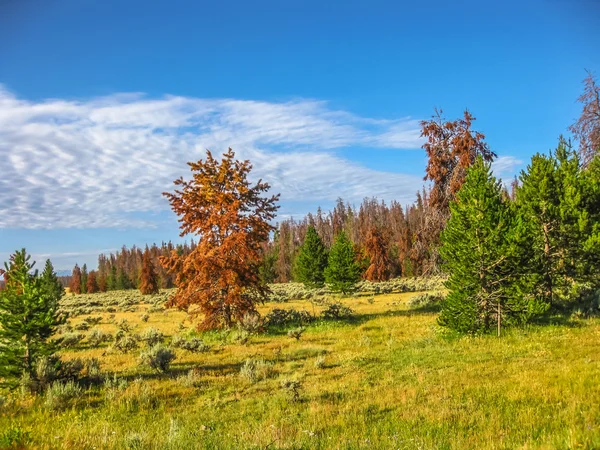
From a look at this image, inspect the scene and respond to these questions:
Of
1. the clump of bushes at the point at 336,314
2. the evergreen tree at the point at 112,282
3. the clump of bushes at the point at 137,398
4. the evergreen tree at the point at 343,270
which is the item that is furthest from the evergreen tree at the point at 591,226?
the evergreen tree at the point at 112,282

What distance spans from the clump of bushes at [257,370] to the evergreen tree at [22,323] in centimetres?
461

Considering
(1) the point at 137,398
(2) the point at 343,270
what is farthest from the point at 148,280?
(1) the point at 137,398

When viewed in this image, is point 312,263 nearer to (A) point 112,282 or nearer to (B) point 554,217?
(B) point 554,217

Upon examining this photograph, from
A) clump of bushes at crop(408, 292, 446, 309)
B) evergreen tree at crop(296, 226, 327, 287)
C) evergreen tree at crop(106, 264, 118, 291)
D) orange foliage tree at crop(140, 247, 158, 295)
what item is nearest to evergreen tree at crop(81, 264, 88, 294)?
evergreen tree at crop(106, 264, 118, 291)

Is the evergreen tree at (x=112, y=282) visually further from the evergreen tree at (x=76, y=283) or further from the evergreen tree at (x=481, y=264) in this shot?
the evergreen tree at (x=481, y=264)

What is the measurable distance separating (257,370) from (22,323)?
575cm

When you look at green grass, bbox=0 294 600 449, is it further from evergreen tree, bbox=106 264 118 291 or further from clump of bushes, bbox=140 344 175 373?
evergreen tree, bbox=106 264 118 291

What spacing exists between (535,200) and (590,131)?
1047 centimetres

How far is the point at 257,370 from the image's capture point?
1059 centimetres

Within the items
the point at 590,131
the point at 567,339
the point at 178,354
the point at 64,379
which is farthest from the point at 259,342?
the point at 590,131

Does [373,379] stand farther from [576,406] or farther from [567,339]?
[567,339]

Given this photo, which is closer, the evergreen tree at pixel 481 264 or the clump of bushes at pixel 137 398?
the clump of bushes at pixel 137 398

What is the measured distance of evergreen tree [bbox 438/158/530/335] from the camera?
1337cm

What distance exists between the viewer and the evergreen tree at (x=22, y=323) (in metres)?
8.79
